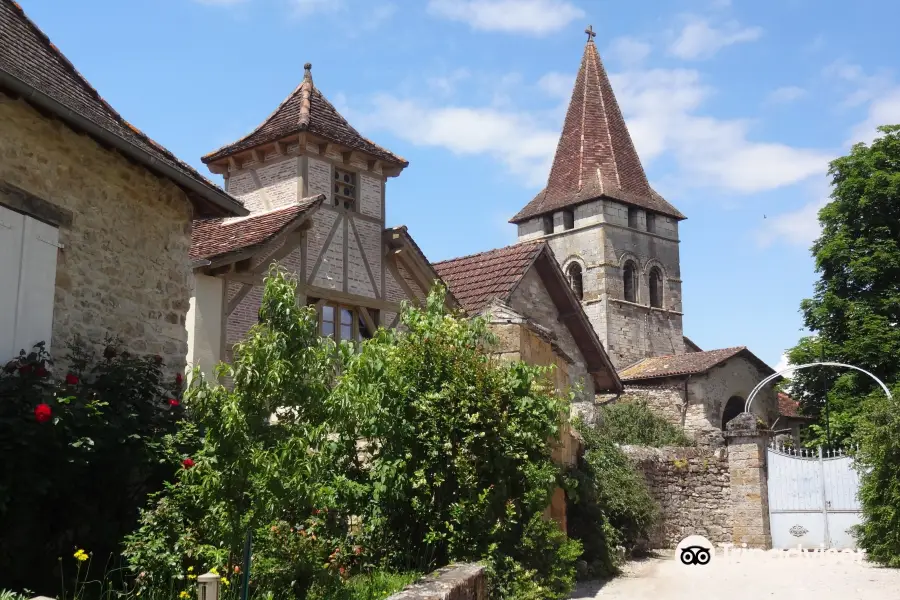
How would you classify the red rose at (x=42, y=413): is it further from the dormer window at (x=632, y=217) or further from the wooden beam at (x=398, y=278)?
the dormer window at (x=632, y=217)

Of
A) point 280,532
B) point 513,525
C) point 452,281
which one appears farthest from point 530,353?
point 452,281

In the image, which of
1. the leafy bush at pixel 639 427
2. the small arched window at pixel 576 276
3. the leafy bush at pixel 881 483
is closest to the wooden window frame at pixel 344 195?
the leafy bush at pixel 881 483

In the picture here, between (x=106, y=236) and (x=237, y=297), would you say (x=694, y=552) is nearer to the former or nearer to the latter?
(x=237, y=297)

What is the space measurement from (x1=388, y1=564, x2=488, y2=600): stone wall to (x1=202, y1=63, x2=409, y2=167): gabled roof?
8.86 m

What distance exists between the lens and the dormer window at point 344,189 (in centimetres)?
1462

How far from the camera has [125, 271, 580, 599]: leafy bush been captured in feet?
19.4

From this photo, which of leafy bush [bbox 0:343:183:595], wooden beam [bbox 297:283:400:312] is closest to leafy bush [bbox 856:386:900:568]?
wooden beam [bbox 297:283:400:312]

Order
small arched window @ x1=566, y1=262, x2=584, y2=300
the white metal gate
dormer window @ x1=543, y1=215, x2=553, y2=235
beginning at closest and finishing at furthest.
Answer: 1. the white metal gate
2. small arched window @ x1=566, y1=262, x2=584, y2=300
3. dormer window @ x1=543, y1=215, x2=553, y2=235

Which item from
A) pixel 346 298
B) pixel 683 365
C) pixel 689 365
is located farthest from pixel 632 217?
pixel 346 298

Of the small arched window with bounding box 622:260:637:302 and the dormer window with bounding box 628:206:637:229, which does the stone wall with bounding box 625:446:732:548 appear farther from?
the dormer window with bounding box 628:206:637:229

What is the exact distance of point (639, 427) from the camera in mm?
22641

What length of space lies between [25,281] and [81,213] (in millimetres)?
900

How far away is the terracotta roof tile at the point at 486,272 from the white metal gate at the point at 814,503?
5.46 meters

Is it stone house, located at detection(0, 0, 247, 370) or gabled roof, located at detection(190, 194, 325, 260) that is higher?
gabled roof, located at detection(190, 194, 325, 260)
